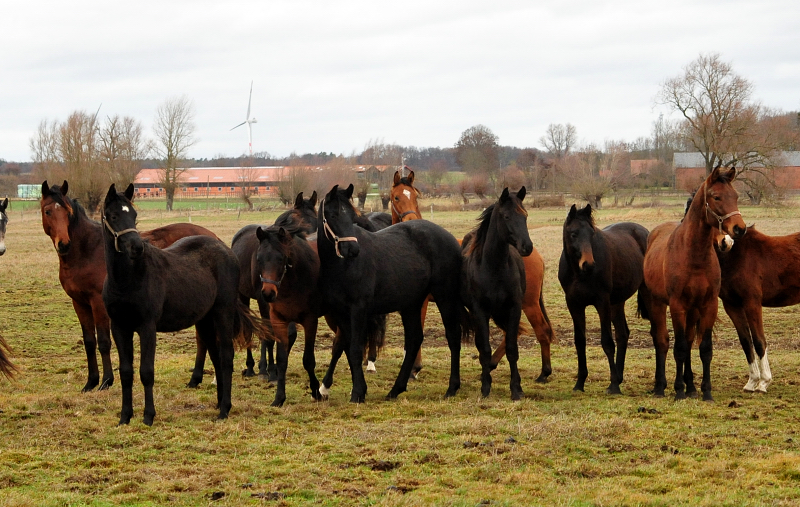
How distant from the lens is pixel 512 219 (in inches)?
299

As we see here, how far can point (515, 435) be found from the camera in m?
5.98

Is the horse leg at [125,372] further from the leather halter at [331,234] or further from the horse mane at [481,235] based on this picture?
the horse mane at [481,235]

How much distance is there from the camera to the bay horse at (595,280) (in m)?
8.03

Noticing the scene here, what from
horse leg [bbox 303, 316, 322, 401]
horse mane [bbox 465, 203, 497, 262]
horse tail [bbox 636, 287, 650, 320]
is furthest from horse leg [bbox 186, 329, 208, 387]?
horse tail [bbox 636, 287, 650, 320]

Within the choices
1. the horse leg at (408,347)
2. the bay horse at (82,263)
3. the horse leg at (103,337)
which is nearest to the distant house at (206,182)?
the bay horse at (82,263)

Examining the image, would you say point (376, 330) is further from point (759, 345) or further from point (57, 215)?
point (759, 345)

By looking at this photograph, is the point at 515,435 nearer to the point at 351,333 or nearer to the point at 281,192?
the point at 351,333

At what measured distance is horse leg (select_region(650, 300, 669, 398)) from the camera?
25.6 ft

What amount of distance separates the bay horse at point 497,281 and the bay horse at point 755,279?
2.30 m

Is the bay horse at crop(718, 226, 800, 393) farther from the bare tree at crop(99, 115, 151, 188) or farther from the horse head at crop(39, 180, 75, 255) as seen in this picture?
the bare tree at crop(99, 115, 151, 188)

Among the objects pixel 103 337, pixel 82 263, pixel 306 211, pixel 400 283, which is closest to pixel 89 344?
pixel 103 337

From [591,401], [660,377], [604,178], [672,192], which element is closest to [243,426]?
[591,401]

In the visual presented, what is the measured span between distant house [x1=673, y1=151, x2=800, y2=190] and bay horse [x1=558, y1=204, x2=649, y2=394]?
18.9 meters

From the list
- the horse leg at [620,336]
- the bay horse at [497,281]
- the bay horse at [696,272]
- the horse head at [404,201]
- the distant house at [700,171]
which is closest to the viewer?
the bay horse at [696,272]
